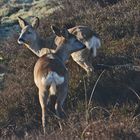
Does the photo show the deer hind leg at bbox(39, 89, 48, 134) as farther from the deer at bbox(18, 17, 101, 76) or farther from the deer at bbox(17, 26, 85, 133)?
the deer at bbox(18, 17, 101, 76)

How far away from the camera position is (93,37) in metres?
14.7

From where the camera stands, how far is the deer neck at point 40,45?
617 inches

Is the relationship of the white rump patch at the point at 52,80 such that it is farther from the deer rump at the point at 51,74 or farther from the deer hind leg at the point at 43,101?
the deer hind leg at the point at 43,101

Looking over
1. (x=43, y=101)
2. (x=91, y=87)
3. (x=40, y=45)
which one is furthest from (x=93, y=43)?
(x=43, y=101)

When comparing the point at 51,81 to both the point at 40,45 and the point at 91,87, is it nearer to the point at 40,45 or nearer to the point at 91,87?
the point at 91,87

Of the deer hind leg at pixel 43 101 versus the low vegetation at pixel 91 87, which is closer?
the low vegetation at pixel 91 87

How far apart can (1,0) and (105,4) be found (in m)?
3.83

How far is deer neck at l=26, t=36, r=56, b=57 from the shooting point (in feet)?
51.4

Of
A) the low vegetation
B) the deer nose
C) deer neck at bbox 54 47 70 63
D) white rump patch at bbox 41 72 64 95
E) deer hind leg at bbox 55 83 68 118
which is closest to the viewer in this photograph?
the low vegetation

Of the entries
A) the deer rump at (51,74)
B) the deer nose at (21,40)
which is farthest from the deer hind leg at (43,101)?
the deer nose at (21,40)

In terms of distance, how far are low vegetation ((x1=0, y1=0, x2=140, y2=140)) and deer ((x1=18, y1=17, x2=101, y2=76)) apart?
19 cm

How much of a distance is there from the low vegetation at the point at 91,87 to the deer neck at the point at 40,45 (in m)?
0.18

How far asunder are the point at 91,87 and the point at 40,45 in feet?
8.70

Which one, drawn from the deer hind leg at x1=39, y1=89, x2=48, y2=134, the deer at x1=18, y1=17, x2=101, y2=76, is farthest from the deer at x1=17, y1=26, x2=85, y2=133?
the deer at x1=18, y1=17, x2=101, y2=76
